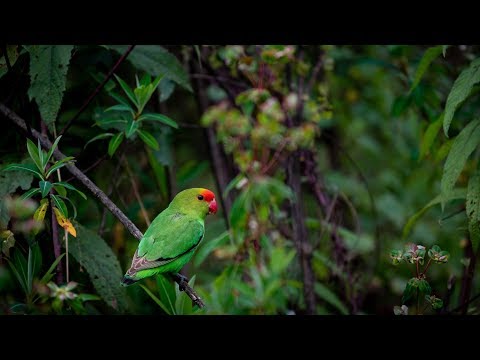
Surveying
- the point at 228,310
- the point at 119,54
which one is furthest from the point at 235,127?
the point at 228,310

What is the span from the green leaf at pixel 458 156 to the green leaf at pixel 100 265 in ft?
3.60

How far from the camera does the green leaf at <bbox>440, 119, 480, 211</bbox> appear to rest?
6.53ft

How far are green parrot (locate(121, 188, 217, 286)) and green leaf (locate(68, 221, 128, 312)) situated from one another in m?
0.40

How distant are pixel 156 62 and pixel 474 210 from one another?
4.17 feet

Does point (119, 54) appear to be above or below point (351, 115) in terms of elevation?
above

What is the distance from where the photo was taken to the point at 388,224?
477 centimetres

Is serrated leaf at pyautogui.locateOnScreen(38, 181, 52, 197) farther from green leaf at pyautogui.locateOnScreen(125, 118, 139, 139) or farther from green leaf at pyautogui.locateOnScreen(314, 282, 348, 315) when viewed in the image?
green leaf at pyautogui.locateOnScreen(314, 282, 348, 315)

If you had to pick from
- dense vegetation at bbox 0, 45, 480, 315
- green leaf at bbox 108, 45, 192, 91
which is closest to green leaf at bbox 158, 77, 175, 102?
dense vegetation at bbox 0, 45, 480, 315

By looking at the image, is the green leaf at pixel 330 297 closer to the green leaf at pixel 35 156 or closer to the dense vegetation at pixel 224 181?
the dense vegetation at pixel 224 181

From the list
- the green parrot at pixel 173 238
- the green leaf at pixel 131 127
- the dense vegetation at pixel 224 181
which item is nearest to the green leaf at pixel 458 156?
the dense vegetation at pixel 224 181

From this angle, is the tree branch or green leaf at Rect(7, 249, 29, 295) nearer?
the tree branch
